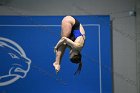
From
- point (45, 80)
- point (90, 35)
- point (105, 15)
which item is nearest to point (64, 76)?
point (45, 80)

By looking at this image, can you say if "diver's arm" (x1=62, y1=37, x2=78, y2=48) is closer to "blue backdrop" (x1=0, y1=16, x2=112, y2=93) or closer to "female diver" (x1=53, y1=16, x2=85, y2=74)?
"female diver" (x1=53, y1=16, x2=85, y2=74)

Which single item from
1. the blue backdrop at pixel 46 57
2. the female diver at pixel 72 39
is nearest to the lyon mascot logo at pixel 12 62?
the blue backdrop at pixel 46 57

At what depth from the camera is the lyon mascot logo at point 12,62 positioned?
15.5 feet

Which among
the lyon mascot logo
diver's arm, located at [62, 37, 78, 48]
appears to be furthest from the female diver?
the lyon mascot logo

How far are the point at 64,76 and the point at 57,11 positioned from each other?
3.40 ft

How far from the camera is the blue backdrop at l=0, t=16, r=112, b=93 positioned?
4707 mm

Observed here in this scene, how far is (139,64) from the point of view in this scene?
4.91m

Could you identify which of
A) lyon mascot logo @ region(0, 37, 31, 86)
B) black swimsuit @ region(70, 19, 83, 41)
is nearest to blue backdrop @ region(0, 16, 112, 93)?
lyon mascot logo @ region(0, 37, 31, 86)

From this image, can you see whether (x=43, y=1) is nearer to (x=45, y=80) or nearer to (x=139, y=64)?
(x=45, y=80)

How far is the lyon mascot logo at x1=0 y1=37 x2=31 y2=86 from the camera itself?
15.5 feet

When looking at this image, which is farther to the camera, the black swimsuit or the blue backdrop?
the blue backdrop

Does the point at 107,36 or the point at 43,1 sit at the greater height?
the point at 43,1

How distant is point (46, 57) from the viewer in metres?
4.73

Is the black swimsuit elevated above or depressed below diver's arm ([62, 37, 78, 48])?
above
